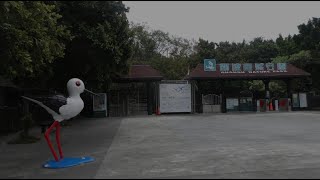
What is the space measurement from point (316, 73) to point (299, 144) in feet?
98.7

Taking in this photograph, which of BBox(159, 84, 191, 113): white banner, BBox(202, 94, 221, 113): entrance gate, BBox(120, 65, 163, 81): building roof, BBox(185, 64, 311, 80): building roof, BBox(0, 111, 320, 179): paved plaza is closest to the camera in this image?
BBox(0, 111, 320, 179): paved plaza

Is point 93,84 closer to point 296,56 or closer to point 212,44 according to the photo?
point 296,56

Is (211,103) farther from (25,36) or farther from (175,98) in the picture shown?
(25,36)

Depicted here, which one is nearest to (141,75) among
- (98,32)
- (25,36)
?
(98,32)

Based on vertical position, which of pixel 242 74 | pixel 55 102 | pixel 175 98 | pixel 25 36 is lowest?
pixel 55 102

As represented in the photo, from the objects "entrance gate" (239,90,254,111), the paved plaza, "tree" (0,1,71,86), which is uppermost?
"tree" (0,1,71,86)

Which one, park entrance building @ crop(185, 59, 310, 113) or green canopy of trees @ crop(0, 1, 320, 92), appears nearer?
green canopy of trees @ crop(0, 1, 320, 92)

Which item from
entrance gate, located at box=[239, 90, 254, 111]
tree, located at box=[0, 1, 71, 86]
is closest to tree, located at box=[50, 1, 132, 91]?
tree, located at box=[0, 1, 71, 86]

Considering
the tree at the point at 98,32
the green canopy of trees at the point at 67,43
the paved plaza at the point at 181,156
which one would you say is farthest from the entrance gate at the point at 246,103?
the paved plaza at the point at 181,156

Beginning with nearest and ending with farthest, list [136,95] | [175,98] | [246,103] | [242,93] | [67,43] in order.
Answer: [67,43], [175,98], [136,95], [246,103], [242,93]

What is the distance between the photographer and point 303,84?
150 ft

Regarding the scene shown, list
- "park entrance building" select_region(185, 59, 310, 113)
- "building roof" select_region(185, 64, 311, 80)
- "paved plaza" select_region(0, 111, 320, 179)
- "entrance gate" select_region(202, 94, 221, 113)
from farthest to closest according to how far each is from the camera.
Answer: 1. "entrance gate" select_region(202, 94, 221, 113)
2. "park entrance building" select_region(185, 59, 310, 113)
3. "building roof" select_region(185, 64, 311, 80)
4. "paved plaza" select_region(0, 111, 320, 179)

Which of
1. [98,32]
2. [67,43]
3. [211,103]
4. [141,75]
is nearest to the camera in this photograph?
[98,32]

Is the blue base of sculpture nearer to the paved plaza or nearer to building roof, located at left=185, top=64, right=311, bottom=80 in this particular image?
the paved plaza
